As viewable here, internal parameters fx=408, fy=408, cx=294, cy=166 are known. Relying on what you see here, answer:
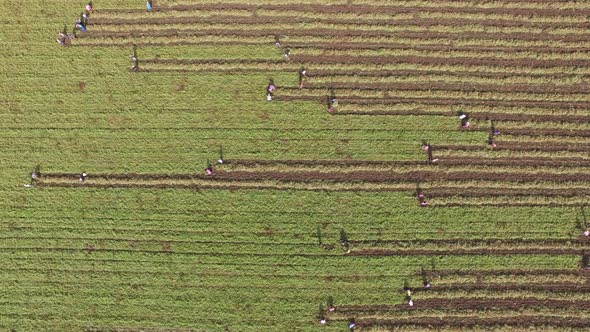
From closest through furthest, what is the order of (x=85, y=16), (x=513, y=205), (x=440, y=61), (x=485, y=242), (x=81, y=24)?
(x=485, y=242)
(x=513, y=205)
(x=440, y=61)
(x=81, y=24)
(x=85, y=16)

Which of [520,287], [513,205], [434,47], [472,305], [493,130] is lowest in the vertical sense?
[472,305]

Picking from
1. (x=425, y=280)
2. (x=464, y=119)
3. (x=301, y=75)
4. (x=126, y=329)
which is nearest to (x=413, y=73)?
(x=464, y=119)

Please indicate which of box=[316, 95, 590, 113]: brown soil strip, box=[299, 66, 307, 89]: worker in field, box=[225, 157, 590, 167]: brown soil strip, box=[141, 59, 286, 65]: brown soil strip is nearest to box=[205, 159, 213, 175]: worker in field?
box=[225, 157, 590, 167]: brown soil strip

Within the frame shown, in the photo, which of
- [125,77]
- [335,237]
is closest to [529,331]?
[335,237]

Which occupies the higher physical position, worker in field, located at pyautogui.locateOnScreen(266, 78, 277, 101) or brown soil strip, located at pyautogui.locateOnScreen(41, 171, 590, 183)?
worker in field, located at pyautogui.locateOnScreen(266, 78, 277, 101)

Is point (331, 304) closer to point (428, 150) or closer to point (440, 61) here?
point (428, 150)

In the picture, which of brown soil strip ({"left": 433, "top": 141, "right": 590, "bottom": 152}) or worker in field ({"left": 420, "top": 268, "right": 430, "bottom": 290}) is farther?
brown soil strip ({"left": 433, "top": 141, "right": 590, "bottom": 152})

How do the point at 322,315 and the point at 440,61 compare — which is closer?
the point at 322,315

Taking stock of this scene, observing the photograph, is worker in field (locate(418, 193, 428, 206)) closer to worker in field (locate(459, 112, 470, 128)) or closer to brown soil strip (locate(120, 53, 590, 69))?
worker in field (locate(459, 112, 470, 128))
